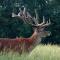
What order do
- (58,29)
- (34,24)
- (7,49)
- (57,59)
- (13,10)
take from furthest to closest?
(13,10) < (58,29) < (34,24) < (7,49) < (57,59)

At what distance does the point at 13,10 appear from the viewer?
93.2 feet

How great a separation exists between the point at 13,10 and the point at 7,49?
17724 millimetres

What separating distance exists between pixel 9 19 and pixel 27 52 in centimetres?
1641

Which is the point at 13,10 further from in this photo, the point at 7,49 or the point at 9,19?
the point at 7,49

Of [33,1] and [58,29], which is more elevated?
[33,1]

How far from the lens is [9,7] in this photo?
28.9m

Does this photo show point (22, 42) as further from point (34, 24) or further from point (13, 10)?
point (13, 10)

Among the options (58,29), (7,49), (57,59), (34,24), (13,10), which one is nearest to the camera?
(57,59)

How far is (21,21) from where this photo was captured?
26953 mm

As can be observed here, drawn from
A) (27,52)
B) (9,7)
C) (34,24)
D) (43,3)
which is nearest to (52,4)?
(43,3)

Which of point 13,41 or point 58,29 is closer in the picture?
point 13,41

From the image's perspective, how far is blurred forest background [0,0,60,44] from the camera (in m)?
26.1

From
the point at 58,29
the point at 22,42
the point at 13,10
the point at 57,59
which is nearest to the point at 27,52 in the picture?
the point at 22,42

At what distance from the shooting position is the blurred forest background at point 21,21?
2607 centimetres
